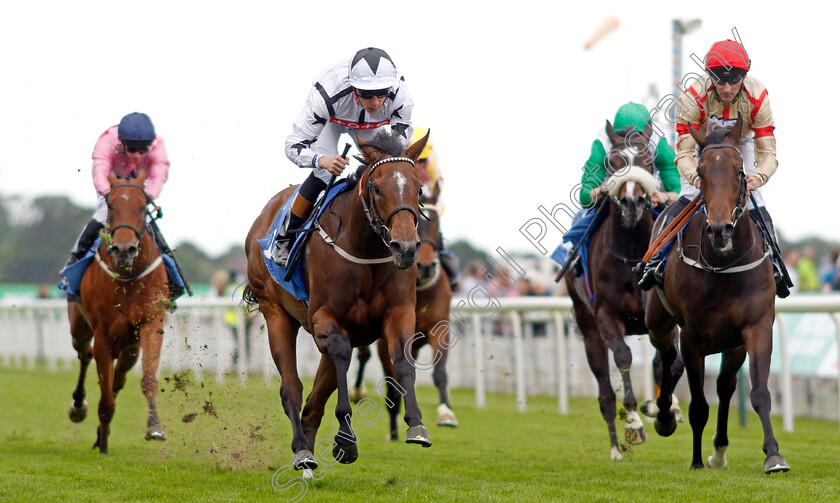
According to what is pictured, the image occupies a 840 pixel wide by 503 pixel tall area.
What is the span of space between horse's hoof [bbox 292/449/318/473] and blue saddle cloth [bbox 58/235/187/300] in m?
2.83

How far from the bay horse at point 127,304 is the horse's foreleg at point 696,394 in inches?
150

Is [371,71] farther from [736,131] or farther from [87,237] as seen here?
[87,237]

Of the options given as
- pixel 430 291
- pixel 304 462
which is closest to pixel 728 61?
pixel 304 462

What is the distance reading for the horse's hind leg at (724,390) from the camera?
634cm

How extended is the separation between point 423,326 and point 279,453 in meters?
1.97

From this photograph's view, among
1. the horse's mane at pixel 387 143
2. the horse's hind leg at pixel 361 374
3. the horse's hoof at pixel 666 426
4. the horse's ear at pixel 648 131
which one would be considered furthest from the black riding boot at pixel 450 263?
the horse's mane at pixel 387 143

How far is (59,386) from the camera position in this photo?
1438cm

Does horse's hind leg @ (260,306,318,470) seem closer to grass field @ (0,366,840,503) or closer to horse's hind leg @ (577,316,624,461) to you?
grass field @ (0,366,840,503)

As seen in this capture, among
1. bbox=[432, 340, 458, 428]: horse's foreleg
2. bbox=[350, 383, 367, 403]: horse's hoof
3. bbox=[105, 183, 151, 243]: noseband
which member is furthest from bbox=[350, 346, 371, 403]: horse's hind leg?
bbox=[105, 183, 151, 243]: noseband

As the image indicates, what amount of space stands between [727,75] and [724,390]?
1.97 m

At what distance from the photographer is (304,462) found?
5.53m

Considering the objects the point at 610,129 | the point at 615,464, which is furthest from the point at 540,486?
the point at 610,129

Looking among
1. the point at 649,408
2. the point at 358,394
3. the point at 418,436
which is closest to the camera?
the point at 418,436

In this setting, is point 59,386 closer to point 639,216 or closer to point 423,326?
point 423,326
